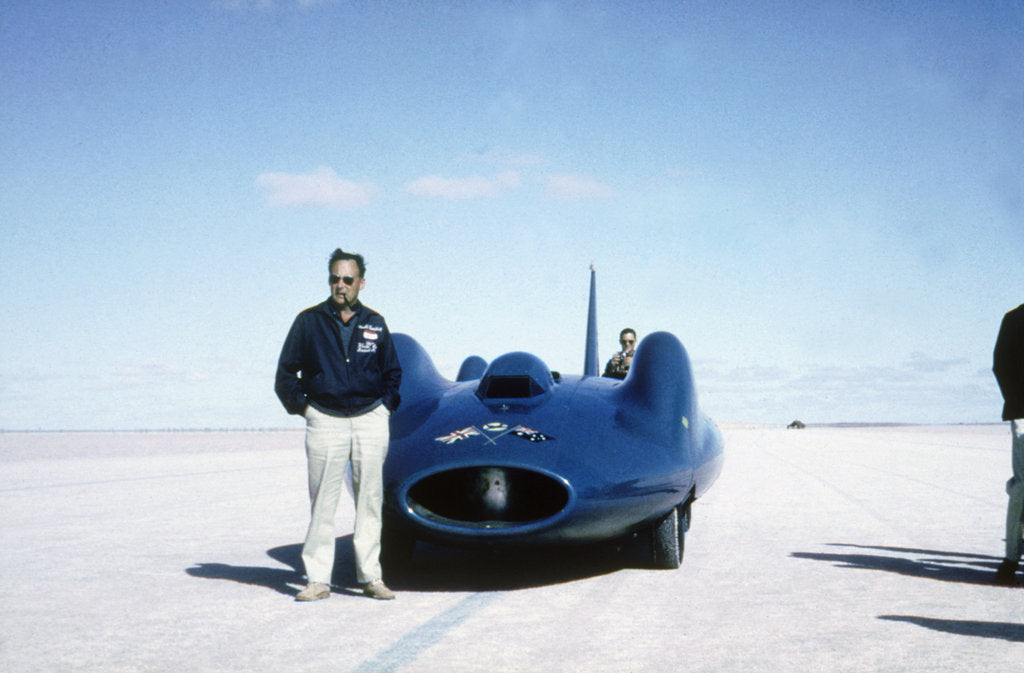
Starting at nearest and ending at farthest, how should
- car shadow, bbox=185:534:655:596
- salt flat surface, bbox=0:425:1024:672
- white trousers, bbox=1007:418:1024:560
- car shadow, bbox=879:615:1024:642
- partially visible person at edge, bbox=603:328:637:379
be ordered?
salt flat surface, bbox=0:425:1024:672 < car shadow, bbox=879:615:1024:642 < car shadow, bbox=185:534:655:596 < white trousers, bbox=1007:418:1024:560 < partially visible person at edge, bbox=603:328:637:379

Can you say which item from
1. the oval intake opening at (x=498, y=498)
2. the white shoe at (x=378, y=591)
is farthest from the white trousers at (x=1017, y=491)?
the white shoe at (x=378, y=591)

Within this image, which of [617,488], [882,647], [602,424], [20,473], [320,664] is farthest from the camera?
[20,473]

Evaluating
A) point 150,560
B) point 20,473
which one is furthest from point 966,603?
point 20,473

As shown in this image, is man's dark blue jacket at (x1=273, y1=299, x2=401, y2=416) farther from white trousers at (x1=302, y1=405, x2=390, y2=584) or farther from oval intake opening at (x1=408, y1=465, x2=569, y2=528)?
oval intake opening at (x1=408, y1=465, x2=569, y2=528)

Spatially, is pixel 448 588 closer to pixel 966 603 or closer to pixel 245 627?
pixel 245 627

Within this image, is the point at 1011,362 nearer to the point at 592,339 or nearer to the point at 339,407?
the point at 339,407

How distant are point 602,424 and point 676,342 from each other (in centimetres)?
184

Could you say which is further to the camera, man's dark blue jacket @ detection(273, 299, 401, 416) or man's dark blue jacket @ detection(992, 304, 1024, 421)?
man's dark blue jacket @ detection(992, 304, 1024, 421)

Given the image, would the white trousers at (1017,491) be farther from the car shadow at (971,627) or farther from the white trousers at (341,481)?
the white trousers at (341,481)

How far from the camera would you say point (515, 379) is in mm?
6758

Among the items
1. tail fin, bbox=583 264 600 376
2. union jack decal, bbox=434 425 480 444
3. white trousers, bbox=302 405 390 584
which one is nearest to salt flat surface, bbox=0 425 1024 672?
white trousers, bbox=302 405 390 584

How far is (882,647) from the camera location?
13.5 feet

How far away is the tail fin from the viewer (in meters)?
12.1

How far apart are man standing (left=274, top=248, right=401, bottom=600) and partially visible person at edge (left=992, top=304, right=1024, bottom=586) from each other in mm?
3785
